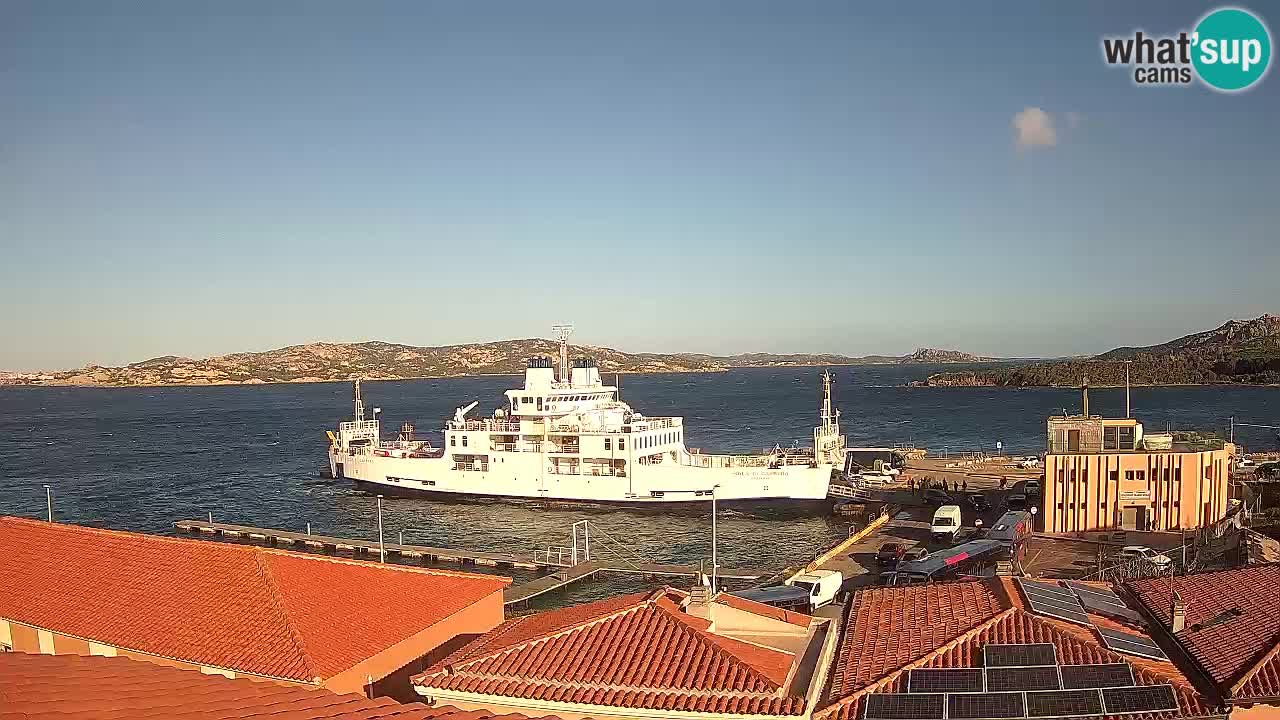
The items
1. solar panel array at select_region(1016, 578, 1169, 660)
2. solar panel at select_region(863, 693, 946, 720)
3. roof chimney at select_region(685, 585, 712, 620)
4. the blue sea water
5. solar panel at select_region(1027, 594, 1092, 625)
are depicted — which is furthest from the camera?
the blue sea water

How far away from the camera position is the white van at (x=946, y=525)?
3158 centimetres

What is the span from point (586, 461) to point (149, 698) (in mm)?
41134

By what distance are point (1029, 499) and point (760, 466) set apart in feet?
40.9

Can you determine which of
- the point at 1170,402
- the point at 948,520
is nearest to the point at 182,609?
the point at 948,520

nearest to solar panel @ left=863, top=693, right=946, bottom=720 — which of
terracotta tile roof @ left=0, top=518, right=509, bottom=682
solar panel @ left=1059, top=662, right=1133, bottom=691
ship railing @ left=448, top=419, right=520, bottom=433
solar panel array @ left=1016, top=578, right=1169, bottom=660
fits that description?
solar panel @ left=1059, top=662, right=1133, bottom=691

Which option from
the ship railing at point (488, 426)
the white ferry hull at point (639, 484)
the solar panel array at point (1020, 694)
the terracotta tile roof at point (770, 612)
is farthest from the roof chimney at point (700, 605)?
the ship railing at point (488, 426)

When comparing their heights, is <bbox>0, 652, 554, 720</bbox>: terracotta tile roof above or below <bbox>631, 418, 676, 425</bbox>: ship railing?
above

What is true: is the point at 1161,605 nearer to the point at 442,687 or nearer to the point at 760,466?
the point at 442,687

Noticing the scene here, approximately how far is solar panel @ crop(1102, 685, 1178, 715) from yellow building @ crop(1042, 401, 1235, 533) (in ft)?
61.6

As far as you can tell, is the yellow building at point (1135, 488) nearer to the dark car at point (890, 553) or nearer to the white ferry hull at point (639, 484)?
the dark car at point (890, 553)

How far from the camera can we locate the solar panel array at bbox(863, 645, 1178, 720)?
938 centimetres

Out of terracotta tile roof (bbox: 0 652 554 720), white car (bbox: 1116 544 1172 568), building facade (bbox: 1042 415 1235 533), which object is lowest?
white car (bbox: 1116 544 1172 568)

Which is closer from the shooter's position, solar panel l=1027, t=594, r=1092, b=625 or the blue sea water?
solar panel l=1027, t=594, r=1092, b=625

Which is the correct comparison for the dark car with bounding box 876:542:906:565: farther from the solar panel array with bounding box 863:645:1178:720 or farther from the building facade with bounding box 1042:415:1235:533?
the solar panel array with bounding box 863:645:1178:720
